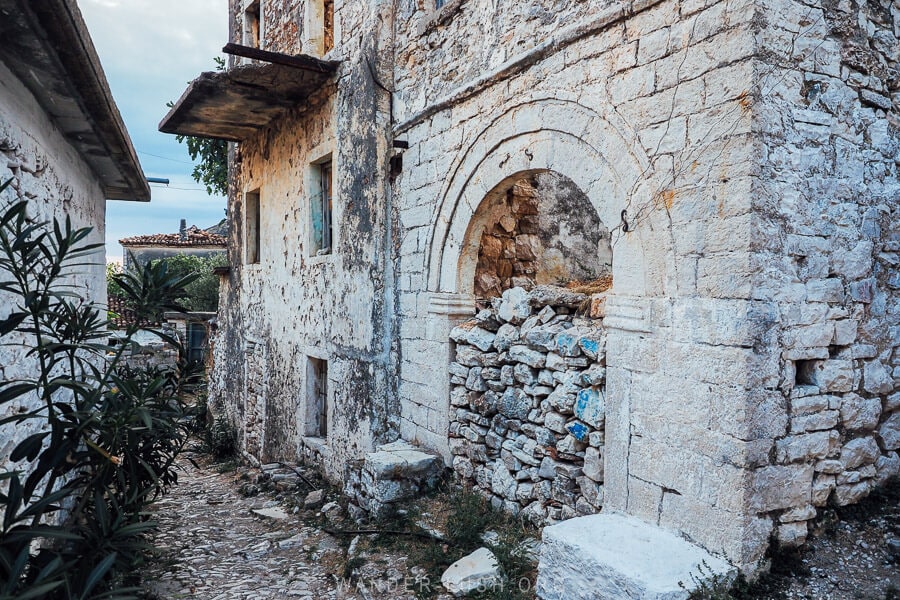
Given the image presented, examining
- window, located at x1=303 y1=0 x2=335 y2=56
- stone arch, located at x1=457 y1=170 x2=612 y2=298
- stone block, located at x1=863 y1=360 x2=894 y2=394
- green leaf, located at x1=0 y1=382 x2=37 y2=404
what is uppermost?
window, located at x1=303 y1=0 x2=335 y2=56

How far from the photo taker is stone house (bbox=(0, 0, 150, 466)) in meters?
2.57

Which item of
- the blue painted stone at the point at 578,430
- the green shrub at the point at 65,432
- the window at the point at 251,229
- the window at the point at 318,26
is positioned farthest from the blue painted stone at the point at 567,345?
the window at the point at 251,229

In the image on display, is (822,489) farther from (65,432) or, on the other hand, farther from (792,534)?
(65,432)

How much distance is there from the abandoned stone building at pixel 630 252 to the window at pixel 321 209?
3.05 ft

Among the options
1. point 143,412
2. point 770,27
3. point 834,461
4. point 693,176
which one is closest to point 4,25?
point 143,412

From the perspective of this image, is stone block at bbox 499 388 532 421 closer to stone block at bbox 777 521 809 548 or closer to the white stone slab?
the white stone slab

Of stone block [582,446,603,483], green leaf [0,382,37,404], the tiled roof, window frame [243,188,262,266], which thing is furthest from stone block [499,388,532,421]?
the tiled roof

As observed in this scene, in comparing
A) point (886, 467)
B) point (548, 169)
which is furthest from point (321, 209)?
point (886, 467)

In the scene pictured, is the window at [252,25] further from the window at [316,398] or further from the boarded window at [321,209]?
the window at [316,398]

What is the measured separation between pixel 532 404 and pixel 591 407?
578mm

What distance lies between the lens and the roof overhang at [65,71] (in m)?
2.47

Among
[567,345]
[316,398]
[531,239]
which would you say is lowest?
[316,398]

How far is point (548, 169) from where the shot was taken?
13.1 feet

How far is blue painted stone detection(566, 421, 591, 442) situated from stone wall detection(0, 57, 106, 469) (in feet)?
8.81
